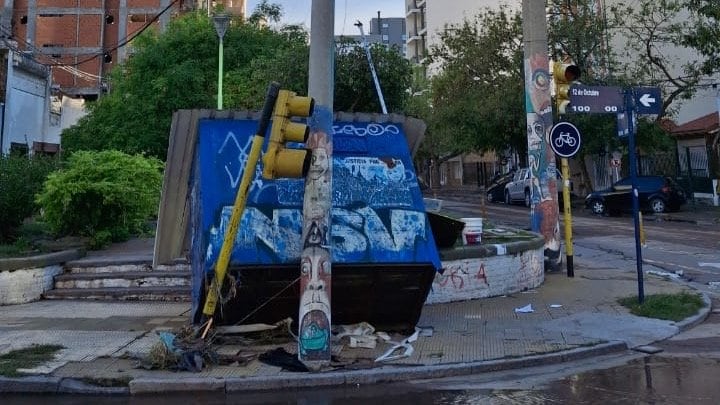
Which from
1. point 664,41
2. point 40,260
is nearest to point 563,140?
point 40,260

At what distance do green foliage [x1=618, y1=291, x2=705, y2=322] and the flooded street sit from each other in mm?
2651

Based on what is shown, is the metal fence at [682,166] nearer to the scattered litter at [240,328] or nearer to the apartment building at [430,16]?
the scattered litter at [240,328]

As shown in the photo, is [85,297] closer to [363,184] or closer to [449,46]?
[363,184]

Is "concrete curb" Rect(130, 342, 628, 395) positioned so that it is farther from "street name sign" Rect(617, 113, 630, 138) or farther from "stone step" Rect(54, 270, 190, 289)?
"stone step" Rect(54, 270, 190, 289)

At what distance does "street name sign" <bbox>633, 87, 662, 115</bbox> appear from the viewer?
11062 mm

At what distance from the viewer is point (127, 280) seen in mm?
12430

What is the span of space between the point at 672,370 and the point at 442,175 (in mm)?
63289

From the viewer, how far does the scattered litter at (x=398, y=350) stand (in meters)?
8.00

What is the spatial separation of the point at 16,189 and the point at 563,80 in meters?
10.6

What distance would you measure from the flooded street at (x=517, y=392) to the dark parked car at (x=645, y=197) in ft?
75.6

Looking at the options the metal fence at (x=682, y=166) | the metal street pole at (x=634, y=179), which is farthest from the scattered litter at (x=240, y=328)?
the metal fence at (x=682, y=166)

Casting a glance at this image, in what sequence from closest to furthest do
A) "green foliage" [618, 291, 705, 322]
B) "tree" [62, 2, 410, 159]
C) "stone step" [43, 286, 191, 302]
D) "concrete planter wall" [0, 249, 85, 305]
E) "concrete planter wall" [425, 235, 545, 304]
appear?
"green foliage" [618, 291, 705, 322], "concrete planter wall" [425, 235, 545, 304], "concrete planter wall" [0, 249, 85, 305], "stone step" [43, 286, 191, 302], "tree" [62, 2, 410, 159]

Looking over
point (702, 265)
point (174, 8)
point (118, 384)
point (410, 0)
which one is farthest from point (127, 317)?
point (410, 0)

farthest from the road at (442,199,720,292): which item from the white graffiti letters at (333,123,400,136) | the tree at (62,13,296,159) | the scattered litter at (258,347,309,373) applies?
the tree at (62,13,296,159)
